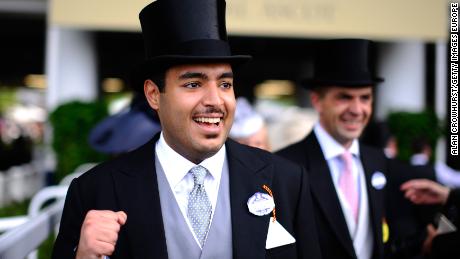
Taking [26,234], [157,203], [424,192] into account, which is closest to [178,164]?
[157,203]

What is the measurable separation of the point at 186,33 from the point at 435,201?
1808 mm

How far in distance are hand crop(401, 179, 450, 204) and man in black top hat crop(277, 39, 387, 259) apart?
0.49 ft

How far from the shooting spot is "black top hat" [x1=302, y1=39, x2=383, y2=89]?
302 cm

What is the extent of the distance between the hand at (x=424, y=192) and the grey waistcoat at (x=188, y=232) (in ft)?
4.28

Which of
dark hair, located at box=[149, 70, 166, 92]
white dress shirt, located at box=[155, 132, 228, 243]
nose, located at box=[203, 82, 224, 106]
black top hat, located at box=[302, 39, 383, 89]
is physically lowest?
white dress shirt, located at box=[155, 132, 228, 243]

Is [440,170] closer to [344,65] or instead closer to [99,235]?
[344,65]

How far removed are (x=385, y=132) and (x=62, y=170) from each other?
5749 millimetres

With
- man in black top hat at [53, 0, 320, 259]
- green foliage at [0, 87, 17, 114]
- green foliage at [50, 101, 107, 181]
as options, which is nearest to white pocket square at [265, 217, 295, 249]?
man in black top hat at [53, 0, 320, 259]

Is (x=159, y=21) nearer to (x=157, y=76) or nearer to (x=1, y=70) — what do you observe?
(x=157, y=76)

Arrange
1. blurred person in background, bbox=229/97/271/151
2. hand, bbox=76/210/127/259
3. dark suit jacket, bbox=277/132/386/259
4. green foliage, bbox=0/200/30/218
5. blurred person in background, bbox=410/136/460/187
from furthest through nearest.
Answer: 1. green foliage, bbox=0/200/30/218
2. blurred person in background, bbox=410/136/460/187
3. blurred person in background, bbox=229/97/271/151
4. dark suit jacket, bbox=277/132/386/259
5. hand, bbox=76/210/127/259

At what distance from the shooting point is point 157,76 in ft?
6.79

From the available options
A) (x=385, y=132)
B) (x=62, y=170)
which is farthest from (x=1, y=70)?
(x=385, y=132)


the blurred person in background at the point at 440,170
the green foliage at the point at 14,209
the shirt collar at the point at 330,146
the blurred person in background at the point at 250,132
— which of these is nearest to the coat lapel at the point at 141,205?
the shirt collar at the point at 330,146

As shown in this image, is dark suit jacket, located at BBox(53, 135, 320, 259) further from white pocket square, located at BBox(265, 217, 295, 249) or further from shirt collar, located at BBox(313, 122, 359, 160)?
shirt collar, located at BBox(313, 122, 359, 160)
